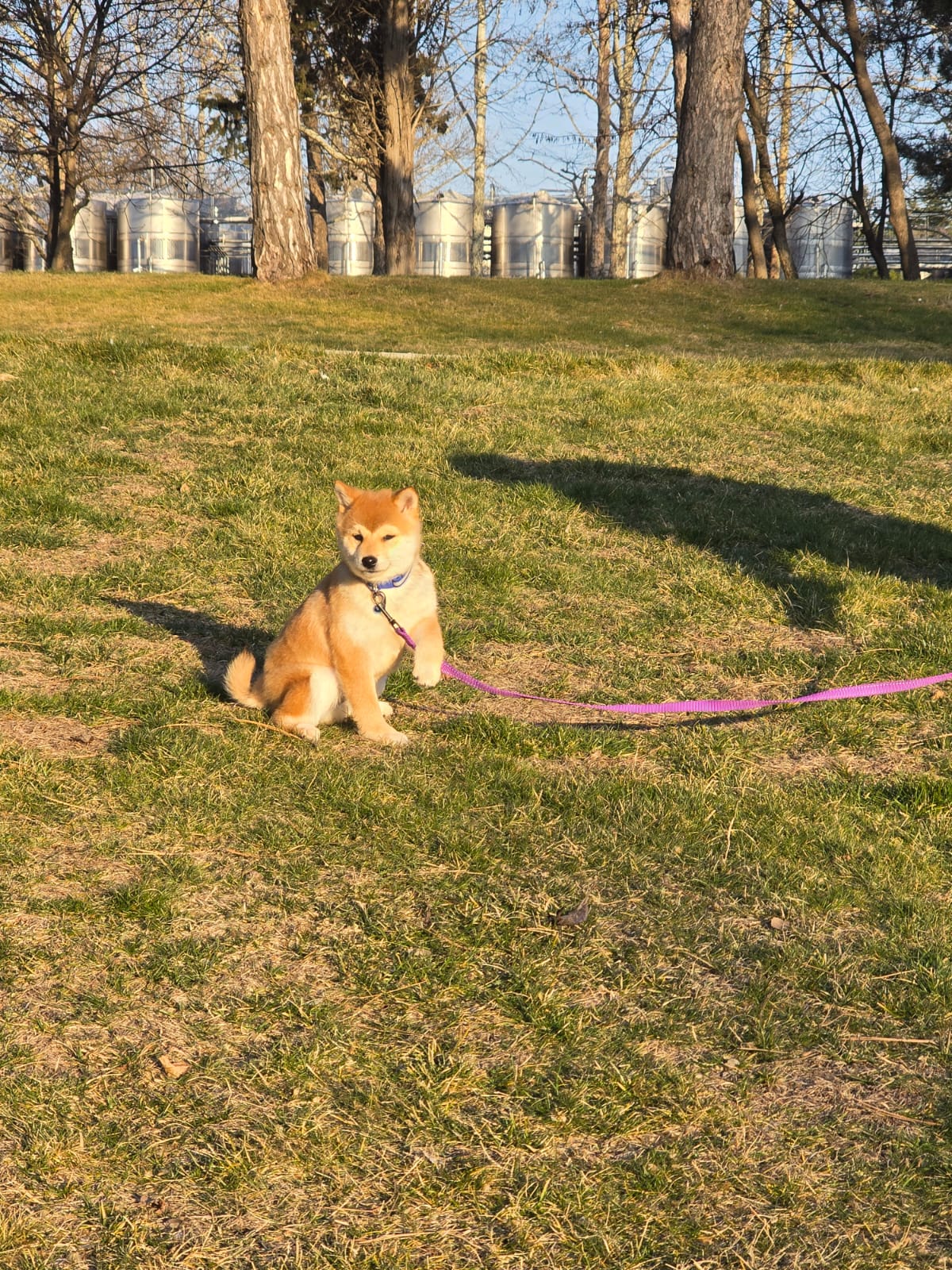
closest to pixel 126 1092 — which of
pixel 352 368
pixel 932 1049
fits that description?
pixel 932 1049

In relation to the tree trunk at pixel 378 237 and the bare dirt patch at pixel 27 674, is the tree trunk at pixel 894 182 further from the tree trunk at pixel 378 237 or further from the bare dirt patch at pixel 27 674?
the bare dirt patch at pixel 27 674

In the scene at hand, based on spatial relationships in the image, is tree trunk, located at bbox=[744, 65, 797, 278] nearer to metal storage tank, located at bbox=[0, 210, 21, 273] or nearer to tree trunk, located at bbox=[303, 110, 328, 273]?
tree trunk, located at bbox=[303, 110, 328, 273]

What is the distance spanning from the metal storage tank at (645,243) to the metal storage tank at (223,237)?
14269mm

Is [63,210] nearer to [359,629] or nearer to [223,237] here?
[223,237]

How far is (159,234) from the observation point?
4112cm

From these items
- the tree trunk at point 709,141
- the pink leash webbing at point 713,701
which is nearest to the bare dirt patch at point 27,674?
the pink leash webbing at point 713,701

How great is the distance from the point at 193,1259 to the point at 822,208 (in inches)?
1802

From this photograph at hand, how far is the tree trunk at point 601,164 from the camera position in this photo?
37000mm

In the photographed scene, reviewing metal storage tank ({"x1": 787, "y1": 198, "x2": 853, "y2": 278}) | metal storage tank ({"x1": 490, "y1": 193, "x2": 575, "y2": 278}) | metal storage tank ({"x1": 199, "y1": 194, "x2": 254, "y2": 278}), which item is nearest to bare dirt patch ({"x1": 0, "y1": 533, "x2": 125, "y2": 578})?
metal storage tank ({"x1": 490, "y1": 193, "x2": 575, "y2": 278})

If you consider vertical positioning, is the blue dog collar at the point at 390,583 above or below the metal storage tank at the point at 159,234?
below

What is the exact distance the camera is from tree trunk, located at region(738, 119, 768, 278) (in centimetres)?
3128

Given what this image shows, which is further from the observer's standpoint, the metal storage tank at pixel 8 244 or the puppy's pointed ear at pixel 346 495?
the metal storage tank at pixel 8 244

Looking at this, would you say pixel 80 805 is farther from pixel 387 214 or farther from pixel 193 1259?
pixel 387 214

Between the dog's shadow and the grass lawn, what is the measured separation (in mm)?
35
